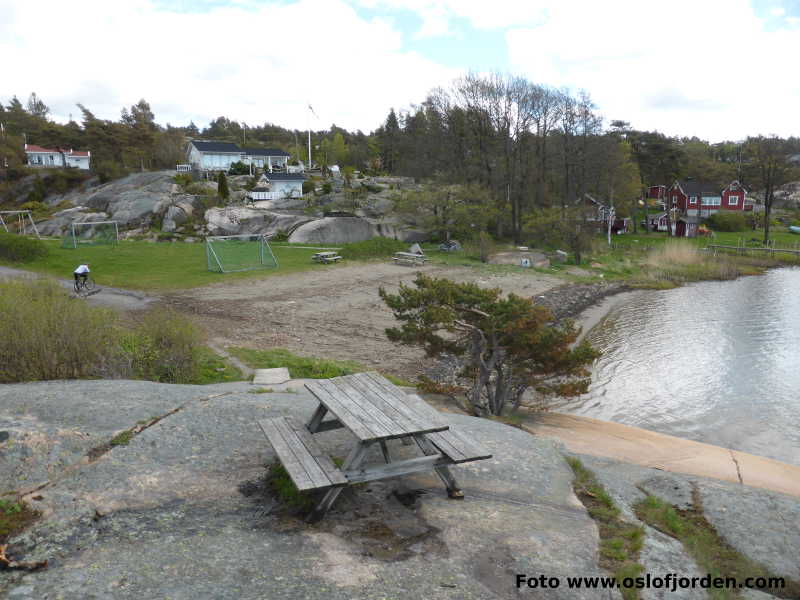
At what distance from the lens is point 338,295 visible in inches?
902

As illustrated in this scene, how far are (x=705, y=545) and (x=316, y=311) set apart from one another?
15.9m

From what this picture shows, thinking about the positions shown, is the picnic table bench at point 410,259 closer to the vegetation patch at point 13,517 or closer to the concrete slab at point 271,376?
the concrete slab at point 271,376

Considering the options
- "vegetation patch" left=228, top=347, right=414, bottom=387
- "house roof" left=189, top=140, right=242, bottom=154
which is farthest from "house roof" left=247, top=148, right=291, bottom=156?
"vegetation patch" left=228, top=347, right=414, bottom=387

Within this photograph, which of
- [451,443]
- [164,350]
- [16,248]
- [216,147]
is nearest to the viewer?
[451,443]

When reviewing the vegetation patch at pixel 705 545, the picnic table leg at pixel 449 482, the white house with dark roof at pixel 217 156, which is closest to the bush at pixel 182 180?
the white house with dark roof at pixel 217 156

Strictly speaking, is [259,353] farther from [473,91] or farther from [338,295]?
[473,91]

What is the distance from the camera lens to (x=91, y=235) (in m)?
35.4

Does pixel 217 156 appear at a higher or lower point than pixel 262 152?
lower

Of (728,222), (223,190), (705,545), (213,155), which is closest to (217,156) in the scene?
(213,155)

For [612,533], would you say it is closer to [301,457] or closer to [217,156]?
[301,457]

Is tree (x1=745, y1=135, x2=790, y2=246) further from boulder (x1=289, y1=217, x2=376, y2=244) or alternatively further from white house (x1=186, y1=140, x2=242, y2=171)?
white house (x1=186, y1=140, x2=242, y2=171)

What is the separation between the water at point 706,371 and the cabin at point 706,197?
34173mm

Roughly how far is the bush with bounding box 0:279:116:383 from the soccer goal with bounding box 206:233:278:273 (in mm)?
17142

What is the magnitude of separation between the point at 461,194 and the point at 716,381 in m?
24.1
